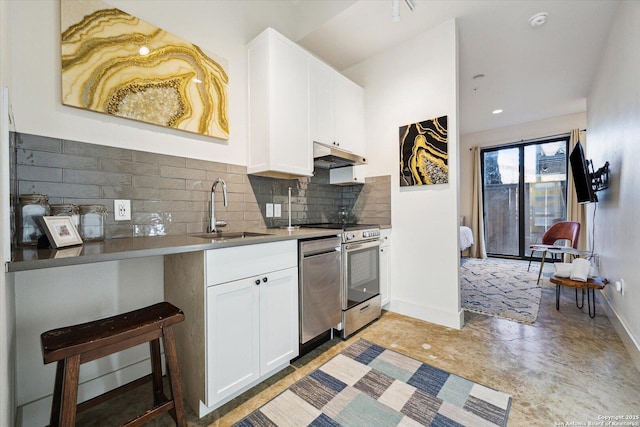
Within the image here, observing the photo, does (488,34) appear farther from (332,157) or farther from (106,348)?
(106,348)

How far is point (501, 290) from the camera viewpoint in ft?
11.6

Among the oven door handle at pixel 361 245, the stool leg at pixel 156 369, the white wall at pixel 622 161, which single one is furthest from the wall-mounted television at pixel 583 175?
the stool leg at pixel 156 369

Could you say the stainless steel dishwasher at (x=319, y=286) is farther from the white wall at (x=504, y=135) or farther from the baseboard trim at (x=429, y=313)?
the white wall at (x=504, y=135)

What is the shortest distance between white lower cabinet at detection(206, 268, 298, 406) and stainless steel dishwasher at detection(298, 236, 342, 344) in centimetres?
9

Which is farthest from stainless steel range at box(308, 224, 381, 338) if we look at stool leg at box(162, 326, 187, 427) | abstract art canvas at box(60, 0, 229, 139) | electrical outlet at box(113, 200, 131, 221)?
electrical outlet at box(113, 200, 131, 221)

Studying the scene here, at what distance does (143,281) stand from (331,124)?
2.08 m

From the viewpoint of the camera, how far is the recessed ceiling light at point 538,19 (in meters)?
2.43

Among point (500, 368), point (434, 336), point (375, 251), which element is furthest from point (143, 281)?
point (500, 368)

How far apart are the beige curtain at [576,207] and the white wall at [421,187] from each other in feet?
13.4

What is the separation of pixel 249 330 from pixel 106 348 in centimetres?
66

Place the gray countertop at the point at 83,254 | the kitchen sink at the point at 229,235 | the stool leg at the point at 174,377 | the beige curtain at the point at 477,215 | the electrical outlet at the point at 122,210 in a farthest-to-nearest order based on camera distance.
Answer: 1. the beige curtain at the point at 477,215
2. the kitchen sink at the point at 229,235
3. the electrical outlet at the point at 122,210
4. the stool leg at the point at 174,377
5. the gray countertop at the point at 83,254

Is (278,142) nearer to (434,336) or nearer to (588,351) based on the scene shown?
(434,336)

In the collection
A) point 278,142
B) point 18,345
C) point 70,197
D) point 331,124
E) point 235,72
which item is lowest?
point 18,345

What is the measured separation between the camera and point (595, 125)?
3.52 meters
